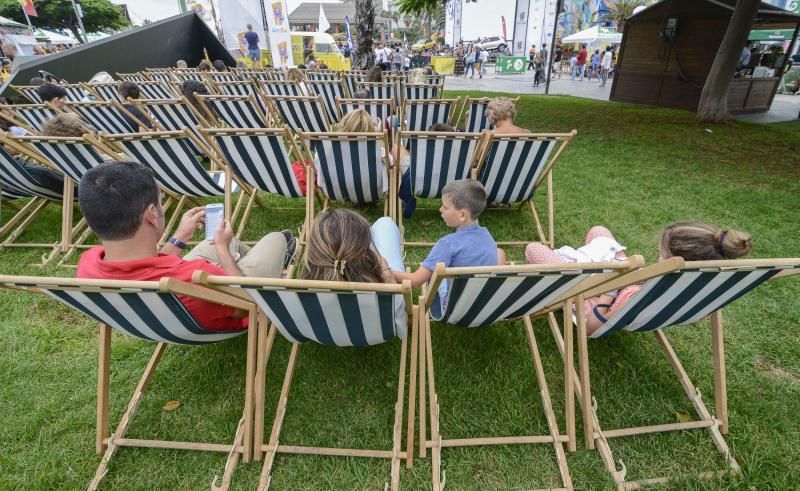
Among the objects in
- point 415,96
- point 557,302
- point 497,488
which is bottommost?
point 497,488

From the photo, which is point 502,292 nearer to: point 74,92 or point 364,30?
point 74,92

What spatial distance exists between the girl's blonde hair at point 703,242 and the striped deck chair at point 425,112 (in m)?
3.35

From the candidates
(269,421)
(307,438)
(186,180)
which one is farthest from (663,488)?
(186,180)

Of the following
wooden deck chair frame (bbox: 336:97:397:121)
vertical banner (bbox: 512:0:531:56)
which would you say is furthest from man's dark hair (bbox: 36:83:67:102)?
vertical banner (bbox: 512:0:531:56)

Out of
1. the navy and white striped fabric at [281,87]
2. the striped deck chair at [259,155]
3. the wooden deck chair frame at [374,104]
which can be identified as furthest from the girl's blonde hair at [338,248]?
the navy and white striped fabric at [281,87]

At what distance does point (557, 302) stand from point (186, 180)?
2841mm

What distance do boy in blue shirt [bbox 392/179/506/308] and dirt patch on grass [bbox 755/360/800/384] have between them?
5.44 ft

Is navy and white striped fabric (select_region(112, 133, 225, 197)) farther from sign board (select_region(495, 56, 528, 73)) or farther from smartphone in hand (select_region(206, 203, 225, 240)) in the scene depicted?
sign board (select_region(495, 56, 528, 73))

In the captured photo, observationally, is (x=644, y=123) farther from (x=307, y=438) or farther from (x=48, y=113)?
(x=48, y=113)

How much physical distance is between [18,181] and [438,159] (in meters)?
3.43

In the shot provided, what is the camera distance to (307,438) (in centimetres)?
181

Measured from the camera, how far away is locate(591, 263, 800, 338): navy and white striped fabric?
1316mm

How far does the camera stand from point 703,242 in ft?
5.48

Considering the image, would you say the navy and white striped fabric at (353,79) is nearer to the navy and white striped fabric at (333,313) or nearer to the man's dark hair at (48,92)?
the man's dark hair at (48,92)
